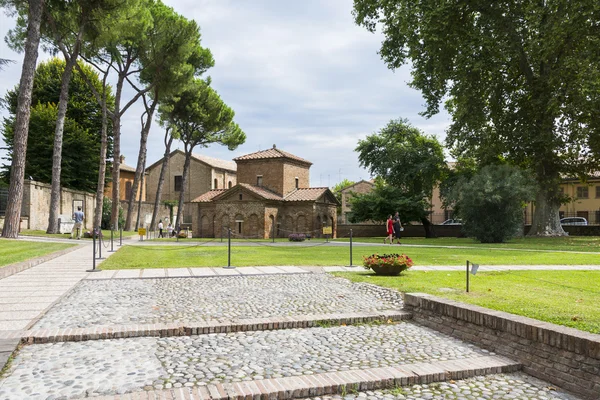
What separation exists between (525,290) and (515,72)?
2399 cm

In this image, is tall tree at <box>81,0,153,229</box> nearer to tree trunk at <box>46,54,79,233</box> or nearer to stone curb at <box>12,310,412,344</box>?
tree trunk at <box>46,54,79,233</box>

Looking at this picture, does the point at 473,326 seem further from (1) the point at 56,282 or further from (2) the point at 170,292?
(1) the point at 56,282

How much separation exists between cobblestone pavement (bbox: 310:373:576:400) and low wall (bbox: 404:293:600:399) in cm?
16

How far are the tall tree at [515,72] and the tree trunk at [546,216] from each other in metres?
0.06

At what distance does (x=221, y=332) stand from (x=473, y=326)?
3020 millimetres

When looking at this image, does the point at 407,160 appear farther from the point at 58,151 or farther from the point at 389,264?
the point at 389,264

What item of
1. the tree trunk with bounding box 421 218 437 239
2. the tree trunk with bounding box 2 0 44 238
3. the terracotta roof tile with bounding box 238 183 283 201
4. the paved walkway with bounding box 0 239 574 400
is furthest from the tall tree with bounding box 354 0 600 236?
the paved walkway with bounding box 0 239 574 400

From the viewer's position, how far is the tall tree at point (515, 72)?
22.3m

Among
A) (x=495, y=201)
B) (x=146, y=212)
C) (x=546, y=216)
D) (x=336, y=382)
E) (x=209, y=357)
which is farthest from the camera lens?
(x=146, y=212)

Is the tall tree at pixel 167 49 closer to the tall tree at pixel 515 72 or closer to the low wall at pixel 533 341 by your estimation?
the tall tree at pixel 515 72

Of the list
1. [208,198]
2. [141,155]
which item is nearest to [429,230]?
[208,198]

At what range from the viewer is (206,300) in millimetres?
7609

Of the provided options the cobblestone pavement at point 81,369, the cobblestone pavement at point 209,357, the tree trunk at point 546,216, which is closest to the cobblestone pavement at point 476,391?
the cobblestone pavement at point 209,357

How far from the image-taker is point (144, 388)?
3816 mm
